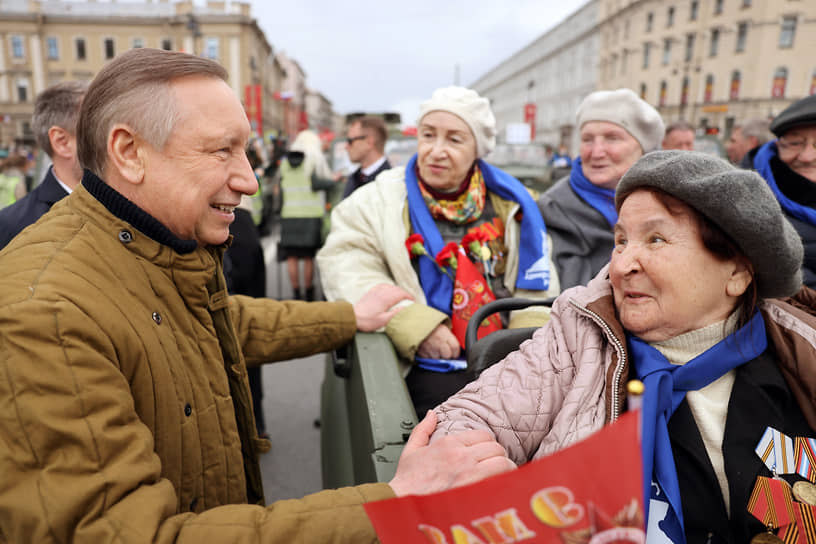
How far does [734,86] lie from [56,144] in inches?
1914

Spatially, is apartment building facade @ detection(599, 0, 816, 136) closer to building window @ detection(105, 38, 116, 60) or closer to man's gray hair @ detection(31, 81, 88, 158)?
man's gray hair @ detection(31, 81, 88, 158)

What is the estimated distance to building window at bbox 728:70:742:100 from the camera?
133 ft

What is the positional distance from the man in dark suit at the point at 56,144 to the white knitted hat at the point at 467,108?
163 centimetres

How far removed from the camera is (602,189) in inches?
114

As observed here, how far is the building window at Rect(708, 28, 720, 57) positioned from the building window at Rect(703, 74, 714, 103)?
1.72 metres

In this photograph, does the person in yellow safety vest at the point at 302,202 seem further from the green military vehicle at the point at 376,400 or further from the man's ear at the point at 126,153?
the man's ear at the point at 126,153

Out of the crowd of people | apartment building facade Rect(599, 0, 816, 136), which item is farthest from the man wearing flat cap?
apartment building facade Rect(599, 0, 816, 136)

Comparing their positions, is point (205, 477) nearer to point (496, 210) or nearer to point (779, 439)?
point (779, 439)

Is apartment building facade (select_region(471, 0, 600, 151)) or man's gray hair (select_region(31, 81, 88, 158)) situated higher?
apartment building facade (select_region(471, 0, 600, 151))

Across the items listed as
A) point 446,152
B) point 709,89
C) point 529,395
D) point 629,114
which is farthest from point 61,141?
point 709,89

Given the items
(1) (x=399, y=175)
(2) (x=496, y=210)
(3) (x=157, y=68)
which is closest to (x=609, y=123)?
(2) (x=496, y=210)

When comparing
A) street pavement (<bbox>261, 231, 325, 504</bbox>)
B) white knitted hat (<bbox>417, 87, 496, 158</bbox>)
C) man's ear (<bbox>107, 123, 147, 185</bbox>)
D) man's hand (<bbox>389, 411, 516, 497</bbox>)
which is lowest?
street pavement (<bbox>261, 231, 325, 504</bbox>)

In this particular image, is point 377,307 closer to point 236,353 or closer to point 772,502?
point 236,353

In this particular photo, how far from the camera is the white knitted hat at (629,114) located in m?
2.86
